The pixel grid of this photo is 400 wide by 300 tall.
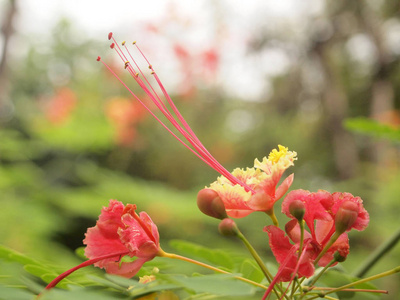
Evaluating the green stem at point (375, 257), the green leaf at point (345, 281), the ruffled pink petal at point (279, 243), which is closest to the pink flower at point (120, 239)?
the ruffled pink petal at point (279, 243)

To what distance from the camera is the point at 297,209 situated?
0.49 m

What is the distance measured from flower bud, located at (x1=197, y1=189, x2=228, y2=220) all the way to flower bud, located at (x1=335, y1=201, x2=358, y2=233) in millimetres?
124

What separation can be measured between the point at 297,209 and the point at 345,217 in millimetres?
52

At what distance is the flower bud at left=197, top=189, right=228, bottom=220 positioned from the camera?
0.52 metres

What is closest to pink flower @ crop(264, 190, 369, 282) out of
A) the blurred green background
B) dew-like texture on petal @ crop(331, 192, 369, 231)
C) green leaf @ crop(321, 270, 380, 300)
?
dew-like texture on petal @ crop(331, 192, 369, 231)

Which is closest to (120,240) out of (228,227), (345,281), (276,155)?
(228,227)

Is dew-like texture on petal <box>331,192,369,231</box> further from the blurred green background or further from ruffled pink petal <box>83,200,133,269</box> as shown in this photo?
the blurred green background

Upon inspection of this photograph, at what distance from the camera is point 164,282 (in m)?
0.42

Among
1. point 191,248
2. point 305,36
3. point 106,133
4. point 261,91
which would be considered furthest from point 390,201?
point 261,91

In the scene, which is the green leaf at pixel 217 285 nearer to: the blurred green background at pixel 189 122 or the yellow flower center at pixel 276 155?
the yellow flower center at pixel 276 155

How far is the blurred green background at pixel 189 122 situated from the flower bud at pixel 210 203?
8.30ft

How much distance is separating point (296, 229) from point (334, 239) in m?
0.05

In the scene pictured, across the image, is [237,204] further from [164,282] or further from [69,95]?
[69,95]

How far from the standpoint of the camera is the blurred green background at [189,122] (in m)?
3.35
